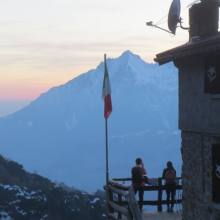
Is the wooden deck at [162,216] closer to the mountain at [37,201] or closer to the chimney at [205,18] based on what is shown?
the chimney at [205,18]

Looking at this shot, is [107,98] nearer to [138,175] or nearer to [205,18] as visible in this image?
[138,175]

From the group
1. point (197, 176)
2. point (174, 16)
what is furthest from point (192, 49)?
point (197, 176)

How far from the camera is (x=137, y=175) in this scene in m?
22.0

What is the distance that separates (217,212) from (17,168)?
512ft

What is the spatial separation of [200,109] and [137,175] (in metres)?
4.14

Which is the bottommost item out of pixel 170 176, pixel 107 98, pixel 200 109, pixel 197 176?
pixel 170 176

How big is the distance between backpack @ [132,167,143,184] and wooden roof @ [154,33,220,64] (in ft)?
11.9

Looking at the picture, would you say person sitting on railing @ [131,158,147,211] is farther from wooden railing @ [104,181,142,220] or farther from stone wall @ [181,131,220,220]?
stone wall @ [181,131,220,220]

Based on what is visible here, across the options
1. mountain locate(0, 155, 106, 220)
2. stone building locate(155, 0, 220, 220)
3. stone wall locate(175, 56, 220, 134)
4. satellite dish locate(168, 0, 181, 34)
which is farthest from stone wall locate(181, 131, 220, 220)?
mountain locate(0, 155, 106, 220)

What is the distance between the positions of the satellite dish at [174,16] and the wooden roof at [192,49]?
3.91 ft

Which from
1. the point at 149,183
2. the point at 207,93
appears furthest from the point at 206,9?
the point at 149,183

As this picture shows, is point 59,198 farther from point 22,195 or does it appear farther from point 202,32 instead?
point 202,32

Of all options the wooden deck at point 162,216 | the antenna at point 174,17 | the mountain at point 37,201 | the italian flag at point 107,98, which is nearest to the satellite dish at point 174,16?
the antenna at point 174,17

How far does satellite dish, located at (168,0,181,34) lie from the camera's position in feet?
67.7
